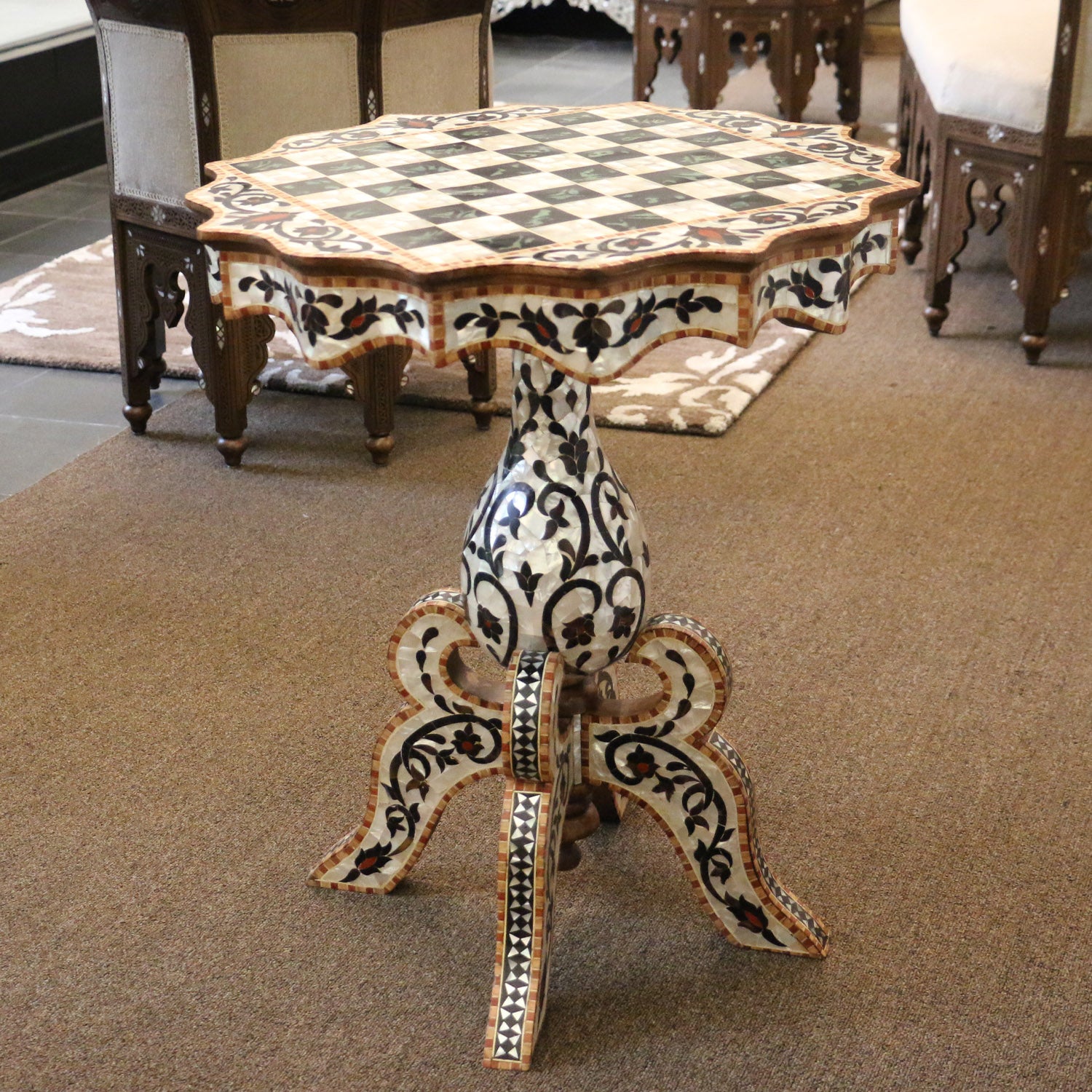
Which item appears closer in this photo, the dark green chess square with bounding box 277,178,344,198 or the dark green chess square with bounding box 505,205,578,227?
the dark green chess square with bounding box 505,205,578,227

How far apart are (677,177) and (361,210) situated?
304 mm

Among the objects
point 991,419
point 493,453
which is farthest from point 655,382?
point 991,419

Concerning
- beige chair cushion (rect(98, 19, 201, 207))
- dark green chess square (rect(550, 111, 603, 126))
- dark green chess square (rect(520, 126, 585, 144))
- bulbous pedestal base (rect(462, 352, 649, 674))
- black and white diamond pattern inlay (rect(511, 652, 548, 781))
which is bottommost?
black and white diamond pattern inlay (rect(511, 652, 548, 781))

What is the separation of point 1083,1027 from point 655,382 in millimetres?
1774

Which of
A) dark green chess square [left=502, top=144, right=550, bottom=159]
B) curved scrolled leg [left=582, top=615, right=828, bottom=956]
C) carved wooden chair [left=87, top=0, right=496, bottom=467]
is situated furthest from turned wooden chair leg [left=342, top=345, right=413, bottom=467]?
curved scrolled leg [left=582, top=615, right=828, bottom=956]

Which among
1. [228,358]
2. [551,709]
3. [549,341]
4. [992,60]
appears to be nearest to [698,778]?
[551,709]

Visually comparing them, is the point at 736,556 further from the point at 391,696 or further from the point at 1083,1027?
the point at 1083,1027

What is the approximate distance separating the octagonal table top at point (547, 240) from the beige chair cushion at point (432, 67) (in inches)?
39.2

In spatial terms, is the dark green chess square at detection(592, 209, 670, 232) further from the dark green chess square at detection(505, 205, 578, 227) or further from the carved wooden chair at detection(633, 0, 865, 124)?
the carved wooden chair at detection(633, 0, 865, 124)

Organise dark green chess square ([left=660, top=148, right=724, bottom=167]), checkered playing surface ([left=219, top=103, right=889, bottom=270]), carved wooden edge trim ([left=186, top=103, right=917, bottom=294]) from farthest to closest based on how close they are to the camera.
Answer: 1. dark green chess square ([left=660, top=148, right=724, bottom=167])
2. checkered playing surface ([left=219, top=103, right=889, bottom=270])
3. carved wooden edge trim ([left=186, top=103, right=917, bottom=294])

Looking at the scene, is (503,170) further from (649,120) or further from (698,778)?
(698,778)

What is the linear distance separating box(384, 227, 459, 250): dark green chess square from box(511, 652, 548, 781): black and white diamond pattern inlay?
0.37 metres

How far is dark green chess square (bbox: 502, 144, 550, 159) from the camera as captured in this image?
149cm

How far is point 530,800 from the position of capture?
1.35 meters
